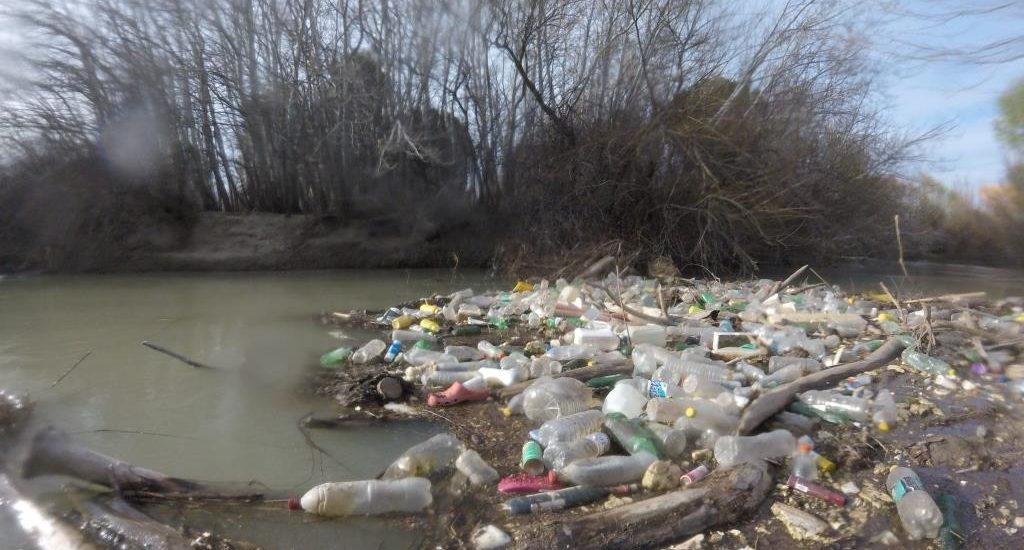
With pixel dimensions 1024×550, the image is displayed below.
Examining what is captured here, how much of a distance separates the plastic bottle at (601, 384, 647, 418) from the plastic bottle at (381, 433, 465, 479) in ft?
2.33

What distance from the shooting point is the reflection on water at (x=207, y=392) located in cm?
220

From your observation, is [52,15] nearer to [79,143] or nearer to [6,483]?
[79,143]

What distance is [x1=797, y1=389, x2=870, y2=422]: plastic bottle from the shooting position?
102 inches

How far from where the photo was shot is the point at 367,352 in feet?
12.8

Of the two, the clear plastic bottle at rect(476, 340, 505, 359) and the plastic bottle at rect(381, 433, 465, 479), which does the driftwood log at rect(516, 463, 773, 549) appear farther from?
the clear plastic bottle at rect(476, 340, 505, 359)

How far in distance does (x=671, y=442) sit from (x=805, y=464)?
1.52ft

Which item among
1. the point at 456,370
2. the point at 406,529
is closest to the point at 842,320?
the point at 456,370

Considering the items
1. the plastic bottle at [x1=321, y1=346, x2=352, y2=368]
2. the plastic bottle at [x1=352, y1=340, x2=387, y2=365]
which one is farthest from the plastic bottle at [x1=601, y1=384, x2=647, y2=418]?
the plastic bottle at [x1=321, y1=346, x2=352, y2=368]

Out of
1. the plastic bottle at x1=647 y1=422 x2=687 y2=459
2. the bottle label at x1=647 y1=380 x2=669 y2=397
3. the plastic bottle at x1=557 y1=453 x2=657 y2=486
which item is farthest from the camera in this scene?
the bottle label at x1=647 y1=380 x2=669 y2=397

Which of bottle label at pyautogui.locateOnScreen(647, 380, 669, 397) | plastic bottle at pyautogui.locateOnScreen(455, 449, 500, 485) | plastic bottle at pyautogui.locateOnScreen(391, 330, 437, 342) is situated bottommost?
plastic bottle at pyautogui.locateOnScreen(455, 449, 500, 485)

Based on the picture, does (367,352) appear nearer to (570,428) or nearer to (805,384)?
(570,428)

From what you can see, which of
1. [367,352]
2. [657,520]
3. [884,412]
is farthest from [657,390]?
[367,352]

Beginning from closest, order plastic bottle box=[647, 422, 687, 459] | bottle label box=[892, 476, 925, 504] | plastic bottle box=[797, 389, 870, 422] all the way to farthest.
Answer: bottle label box=[892, 476, 925, 504] < plastic bottle box=[647, 422, 687, 459] < plastic bottle box=[797, 389, 870, 422]

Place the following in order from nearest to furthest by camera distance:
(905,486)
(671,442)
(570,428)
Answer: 1. (905,486)
2. (671,442)
3. (570,428)
